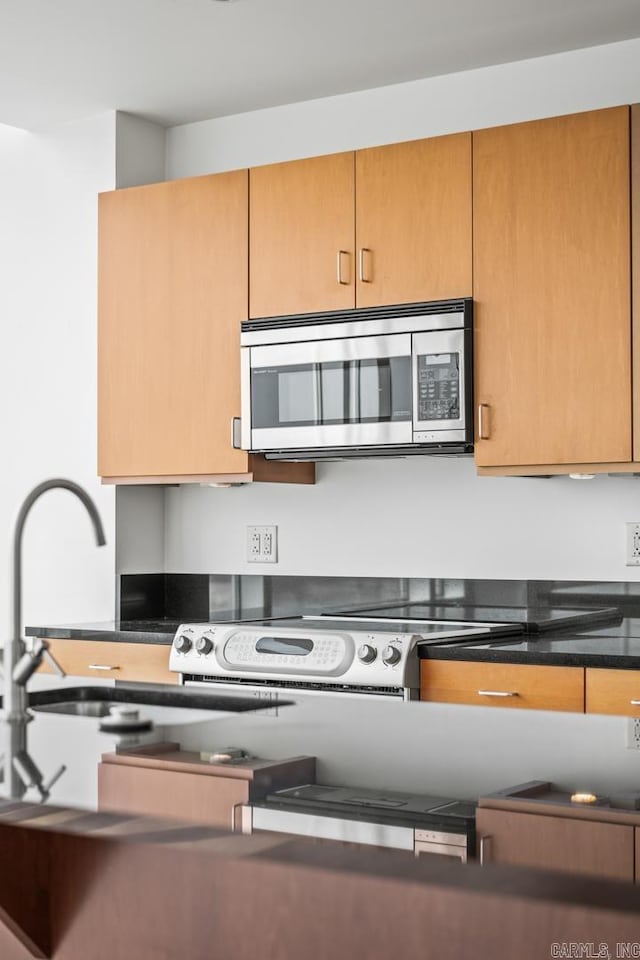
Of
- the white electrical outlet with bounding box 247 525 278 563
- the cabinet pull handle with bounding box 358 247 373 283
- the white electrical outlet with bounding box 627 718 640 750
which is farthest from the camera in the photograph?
the white electrical outlet with bounding box 247 525 278 563

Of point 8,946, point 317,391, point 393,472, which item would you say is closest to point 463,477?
point 393,472

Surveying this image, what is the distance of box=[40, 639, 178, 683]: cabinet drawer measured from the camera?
378 cm

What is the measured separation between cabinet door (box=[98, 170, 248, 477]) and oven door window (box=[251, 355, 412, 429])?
0.48 feet

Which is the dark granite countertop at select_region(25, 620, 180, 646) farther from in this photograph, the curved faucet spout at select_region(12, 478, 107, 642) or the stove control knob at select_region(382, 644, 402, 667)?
the curved faucet spout at select_region(12, 478, 107, 642)

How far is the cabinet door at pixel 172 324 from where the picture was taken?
3.98m

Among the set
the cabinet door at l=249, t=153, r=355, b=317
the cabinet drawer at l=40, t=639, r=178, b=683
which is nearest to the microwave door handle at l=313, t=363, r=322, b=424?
the cabinet door at l=249, t=153, r=355, b=317

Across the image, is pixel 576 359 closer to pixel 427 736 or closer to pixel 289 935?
pixel 427 736

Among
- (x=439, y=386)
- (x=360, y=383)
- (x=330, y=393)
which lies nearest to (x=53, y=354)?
(x=330, y=393)

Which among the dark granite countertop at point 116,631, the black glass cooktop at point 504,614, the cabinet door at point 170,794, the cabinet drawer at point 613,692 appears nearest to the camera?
the cabinet door at point 170,794

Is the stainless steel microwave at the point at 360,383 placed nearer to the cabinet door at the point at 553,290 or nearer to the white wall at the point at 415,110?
the cabinet door at the point at 553,290

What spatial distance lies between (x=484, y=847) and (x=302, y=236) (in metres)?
2.97

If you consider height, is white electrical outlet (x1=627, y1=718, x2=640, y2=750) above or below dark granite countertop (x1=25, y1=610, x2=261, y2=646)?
above

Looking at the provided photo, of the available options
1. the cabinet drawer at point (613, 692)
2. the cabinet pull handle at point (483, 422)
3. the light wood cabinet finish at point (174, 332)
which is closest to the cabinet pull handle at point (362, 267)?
the light wood cabinet finish at point (174, 332)

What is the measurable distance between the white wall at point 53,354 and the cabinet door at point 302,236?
804mm
